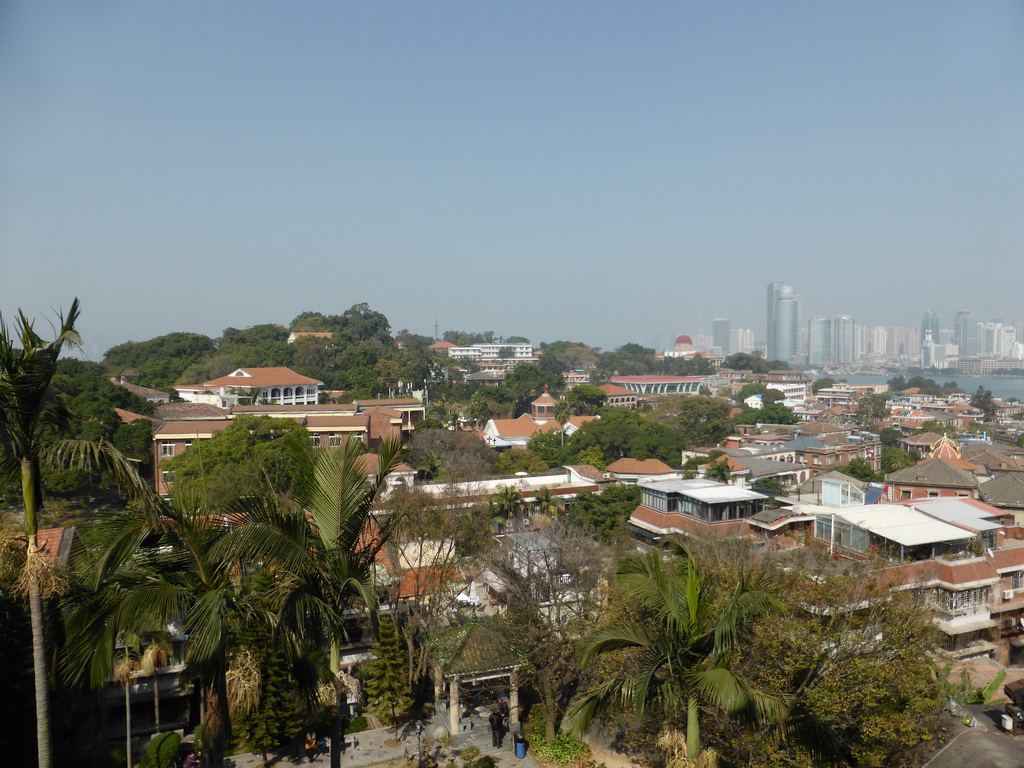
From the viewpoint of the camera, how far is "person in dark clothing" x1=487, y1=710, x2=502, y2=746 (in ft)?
32.6

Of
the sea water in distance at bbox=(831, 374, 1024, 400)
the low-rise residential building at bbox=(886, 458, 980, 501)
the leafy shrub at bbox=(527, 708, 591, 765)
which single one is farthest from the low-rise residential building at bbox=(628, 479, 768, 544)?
the sea water in distance at bbox=(831, 374, 1024, 400)

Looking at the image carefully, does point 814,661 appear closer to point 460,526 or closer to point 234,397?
point 460,526

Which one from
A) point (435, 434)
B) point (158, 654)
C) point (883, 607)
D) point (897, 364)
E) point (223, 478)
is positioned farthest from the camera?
point (897, 364)

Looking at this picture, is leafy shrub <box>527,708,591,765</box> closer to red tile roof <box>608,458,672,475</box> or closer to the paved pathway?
the paved pathway

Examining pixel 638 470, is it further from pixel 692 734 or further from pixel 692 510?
pixel 692 734

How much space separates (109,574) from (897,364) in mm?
217508

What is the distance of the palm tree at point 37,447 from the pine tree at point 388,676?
7093 millimetres

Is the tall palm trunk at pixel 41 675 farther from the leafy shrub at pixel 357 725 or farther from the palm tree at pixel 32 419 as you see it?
the leafy shrub at pixel 357 725

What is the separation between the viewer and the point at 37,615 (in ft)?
10.8

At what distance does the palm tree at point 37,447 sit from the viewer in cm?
318

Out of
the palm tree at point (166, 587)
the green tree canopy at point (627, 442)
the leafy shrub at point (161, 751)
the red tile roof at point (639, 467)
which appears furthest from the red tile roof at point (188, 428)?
the palm tree at point (166, 587)

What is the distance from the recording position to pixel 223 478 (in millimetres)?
17125

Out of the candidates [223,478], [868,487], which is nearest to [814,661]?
[223,478]

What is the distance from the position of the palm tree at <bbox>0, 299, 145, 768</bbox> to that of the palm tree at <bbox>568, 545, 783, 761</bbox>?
9.97ft
